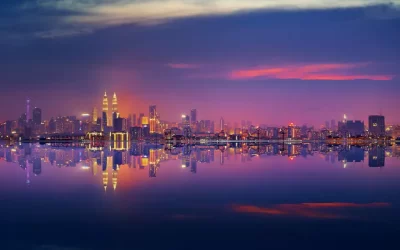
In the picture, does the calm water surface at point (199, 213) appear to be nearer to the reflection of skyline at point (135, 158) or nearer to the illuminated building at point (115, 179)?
the illuminated building at point (115, 179)

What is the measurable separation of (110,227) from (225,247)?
412 cm

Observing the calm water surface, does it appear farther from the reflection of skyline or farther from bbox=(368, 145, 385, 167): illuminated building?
bbox=(368, 145, 385, 167): illuminated building

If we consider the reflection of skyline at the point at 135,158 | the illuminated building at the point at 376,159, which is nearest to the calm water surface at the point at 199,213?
the reflection of skyline at the point at 135,158

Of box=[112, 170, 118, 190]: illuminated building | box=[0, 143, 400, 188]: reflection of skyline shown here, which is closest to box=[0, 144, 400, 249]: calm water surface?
box=[112, 170, 118, 190]: illuminated building

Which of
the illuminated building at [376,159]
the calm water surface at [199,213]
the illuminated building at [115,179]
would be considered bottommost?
the calm water surface at [199,213]

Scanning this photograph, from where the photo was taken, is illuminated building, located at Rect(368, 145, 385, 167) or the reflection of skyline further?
illuminated building, located at Rect(368, 145, 385, 167)

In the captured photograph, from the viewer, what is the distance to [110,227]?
16.3 m

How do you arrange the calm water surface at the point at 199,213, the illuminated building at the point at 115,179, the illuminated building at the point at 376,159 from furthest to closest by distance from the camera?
the illuminated building at the point at 376,159
the illuminated building at the point at 115,179
the calm water surface at the point at 199,213

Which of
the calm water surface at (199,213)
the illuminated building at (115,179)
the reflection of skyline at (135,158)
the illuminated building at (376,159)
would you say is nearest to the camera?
the calm water surface at (199,213)

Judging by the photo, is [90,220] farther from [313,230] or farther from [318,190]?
[318,190]

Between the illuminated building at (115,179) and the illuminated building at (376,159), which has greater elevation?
the illuminated building at (115,179)

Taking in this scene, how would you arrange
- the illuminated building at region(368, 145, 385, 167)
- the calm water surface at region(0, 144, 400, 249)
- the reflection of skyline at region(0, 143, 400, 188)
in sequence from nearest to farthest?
the calm water surface at region(0, 144, 400, 249), the reflection of skyline at region(0, 143, 400, 188), the illuminated building at region(368, 145, 385, 167)

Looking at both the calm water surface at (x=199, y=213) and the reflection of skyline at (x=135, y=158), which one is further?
the reflection of skyline at (x=135, y=158)

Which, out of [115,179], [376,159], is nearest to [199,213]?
[115,179]
